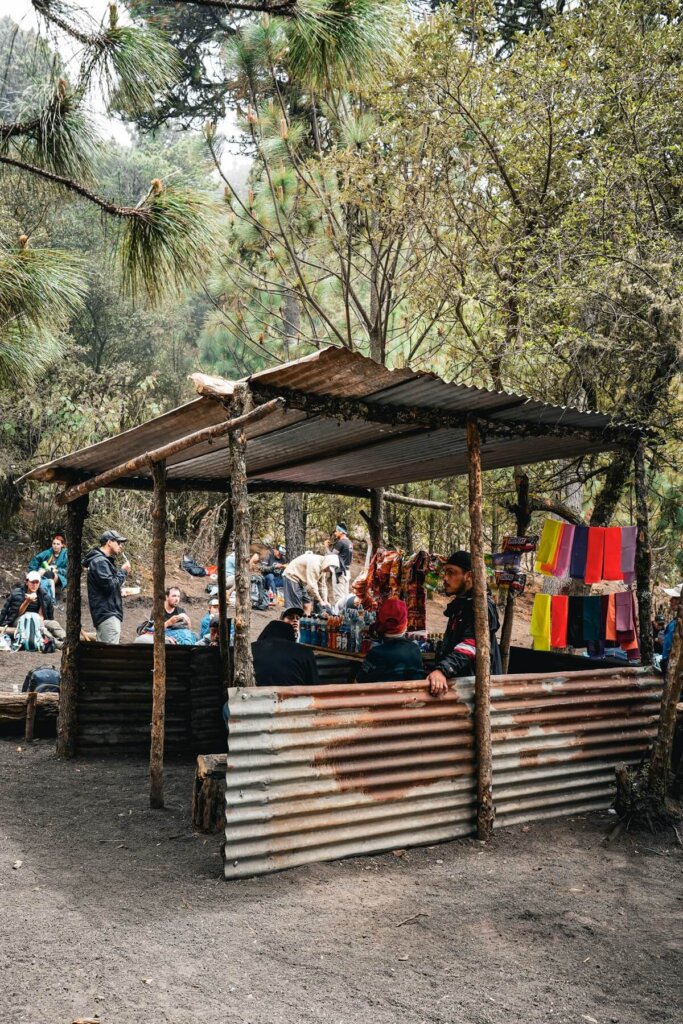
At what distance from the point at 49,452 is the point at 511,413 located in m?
15.5

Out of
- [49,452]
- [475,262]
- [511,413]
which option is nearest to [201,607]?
[49,452]

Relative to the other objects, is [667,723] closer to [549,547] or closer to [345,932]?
[549,547]

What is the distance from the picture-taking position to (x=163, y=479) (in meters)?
6.22

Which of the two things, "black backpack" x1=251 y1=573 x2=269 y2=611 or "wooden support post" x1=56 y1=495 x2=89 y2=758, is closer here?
"wooden support post" x1=56 y1=495 x2=89 y2=758

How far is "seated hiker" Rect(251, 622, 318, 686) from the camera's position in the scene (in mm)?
5711

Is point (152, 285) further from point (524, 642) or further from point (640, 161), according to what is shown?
point (524, 642)

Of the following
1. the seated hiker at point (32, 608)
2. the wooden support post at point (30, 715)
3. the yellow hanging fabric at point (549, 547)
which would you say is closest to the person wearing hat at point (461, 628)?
the yellow hanging fabric at point (549, 547)

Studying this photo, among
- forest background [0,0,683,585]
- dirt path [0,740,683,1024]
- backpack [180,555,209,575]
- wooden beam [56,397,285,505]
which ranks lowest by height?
dirt path [0,740,683,1024]

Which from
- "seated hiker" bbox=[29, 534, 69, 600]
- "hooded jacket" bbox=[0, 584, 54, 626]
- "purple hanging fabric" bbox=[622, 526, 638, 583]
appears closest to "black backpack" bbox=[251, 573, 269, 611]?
"seated hiker" bbox=[29, 534, 69, 600]

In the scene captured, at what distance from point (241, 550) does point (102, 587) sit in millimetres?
5296

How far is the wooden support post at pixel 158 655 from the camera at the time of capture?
6.00 m

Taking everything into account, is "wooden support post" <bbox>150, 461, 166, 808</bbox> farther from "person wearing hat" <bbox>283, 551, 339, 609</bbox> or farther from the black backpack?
the black backpack

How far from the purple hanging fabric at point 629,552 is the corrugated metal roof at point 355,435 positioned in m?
0.72

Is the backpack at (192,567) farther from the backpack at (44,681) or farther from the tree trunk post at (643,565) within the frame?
the tree trunk post at (643,565)
